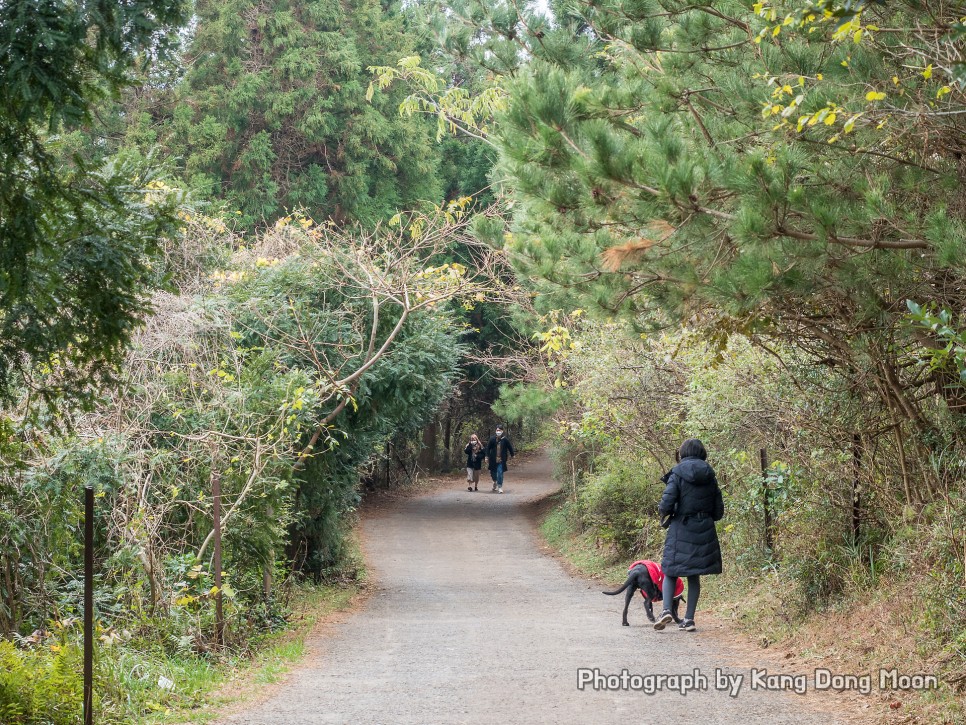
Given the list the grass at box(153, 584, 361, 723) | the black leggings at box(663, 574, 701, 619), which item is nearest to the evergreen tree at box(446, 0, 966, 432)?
the black leggings at box(663, 574, 701, 619)

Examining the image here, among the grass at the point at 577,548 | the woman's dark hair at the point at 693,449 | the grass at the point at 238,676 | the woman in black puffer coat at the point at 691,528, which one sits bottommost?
the grass at the point at 577,548

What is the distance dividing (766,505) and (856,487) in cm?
182

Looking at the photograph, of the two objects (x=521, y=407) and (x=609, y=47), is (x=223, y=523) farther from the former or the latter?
(x=521, y=407)

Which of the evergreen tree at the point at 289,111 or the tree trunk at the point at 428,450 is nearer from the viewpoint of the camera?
the evergreen tree at the point at 289,111

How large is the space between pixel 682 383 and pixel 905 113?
825 centimetres

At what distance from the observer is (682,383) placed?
13.7 meters

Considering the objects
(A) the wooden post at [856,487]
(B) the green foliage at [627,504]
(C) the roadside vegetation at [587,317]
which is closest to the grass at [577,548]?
(B) the green foliage at [627,504]

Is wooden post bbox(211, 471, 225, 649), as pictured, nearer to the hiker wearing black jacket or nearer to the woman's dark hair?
the woman's dark hair

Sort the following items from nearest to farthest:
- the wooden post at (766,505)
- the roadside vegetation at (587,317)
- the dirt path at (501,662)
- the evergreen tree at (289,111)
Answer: the roadside vegetation at (587,317), the dirt path at (501,662), the wooden post at (766,505), the evergreen tree at (289,111)

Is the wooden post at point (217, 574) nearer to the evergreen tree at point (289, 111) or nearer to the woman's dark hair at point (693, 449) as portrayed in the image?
the woman's dark hair at point (693, 449)

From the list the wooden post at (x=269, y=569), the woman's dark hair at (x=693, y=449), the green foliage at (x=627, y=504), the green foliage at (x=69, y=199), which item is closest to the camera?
the green foliage at (x=69, y=199)

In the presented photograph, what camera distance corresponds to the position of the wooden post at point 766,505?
1053 cm

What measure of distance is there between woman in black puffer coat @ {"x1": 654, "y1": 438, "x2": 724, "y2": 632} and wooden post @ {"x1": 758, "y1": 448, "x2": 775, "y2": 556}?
108 centimetres

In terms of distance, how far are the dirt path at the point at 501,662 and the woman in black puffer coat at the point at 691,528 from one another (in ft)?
1.49
